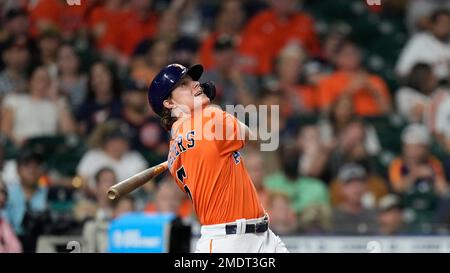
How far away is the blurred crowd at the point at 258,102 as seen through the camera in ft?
31.6

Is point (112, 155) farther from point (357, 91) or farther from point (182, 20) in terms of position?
point (357, 91)

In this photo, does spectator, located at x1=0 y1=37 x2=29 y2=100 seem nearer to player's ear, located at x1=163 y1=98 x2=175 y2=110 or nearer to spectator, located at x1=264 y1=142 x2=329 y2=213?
spectator, located at x1=264 y1=142 x2=329 y2=213

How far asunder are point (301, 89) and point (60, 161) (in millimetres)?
2875

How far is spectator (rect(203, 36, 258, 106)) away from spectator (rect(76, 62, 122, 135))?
1.03 m

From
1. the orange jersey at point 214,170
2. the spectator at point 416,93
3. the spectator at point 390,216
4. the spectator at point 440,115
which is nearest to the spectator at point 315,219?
the spectator at point 390,216

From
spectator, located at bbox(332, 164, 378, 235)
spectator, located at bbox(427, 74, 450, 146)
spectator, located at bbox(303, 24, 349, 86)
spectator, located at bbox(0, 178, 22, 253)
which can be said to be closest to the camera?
spectator, located at bbox(0, 178, 22, 253)

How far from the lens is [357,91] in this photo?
36.7ft

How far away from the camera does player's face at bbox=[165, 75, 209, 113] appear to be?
5953 mm

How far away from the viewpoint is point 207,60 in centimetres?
1143

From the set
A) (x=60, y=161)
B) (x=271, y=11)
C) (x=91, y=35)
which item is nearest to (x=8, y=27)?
(x=91, y=35)

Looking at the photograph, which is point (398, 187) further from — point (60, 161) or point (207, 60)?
point (60, 161)

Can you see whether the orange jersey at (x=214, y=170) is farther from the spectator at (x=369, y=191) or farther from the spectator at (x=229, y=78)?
the spectator at (x=229, y=78)

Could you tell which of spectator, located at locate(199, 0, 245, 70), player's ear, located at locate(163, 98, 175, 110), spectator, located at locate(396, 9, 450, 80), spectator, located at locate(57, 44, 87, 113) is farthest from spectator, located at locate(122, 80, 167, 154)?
player's ear, located at locate(163, 98, 175, 110)
